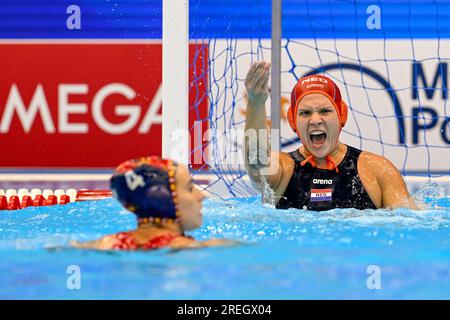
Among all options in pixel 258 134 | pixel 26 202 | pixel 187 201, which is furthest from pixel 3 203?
pixel 187 201

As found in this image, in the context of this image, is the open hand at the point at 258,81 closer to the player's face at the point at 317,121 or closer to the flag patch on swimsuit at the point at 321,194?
the player's face at the point at 317,121

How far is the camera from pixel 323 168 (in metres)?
4.63

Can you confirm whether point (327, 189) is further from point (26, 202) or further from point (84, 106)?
point (84, 106)

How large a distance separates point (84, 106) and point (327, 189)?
3.96 m

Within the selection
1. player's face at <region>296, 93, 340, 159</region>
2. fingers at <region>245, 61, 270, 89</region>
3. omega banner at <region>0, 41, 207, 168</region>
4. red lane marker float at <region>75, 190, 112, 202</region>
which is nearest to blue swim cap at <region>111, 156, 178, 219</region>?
fingers at <region>245, 61, 270, 89</region>

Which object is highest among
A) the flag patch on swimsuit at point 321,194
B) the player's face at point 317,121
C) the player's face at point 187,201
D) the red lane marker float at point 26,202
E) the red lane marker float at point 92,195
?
the player's face at point 317,121

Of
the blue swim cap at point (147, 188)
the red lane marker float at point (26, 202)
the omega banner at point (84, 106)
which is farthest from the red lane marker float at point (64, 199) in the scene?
the blue swim cap at point (147, 188)

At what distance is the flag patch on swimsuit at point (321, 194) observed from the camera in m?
4.57

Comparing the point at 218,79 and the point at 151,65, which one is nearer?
the point at 218,79

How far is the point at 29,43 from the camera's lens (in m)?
8.35

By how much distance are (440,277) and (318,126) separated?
1578mm

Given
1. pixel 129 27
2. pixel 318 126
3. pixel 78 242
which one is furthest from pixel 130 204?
pixel 129 27
